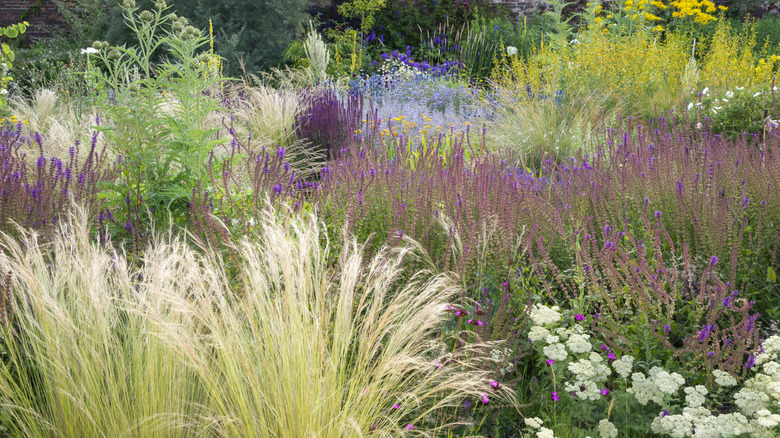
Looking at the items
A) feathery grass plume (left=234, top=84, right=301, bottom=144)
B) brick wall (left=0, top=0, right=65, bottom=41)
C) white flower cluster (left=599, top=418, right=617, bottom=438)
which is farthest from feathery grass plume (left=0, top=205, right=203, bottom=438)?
brick wall (left=0, top=0, right=65, bottom=41)

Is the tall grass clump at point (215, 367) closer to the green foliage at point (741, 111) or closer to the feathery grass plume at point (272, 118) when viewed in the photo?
the feathery grass plume at point (272, 118)

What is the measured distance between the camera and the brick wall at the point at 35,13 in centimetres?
1403

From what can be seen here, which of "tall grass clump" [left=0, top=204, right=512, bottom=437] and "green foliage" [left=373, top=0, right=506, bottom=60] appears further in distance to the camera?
"green foliage" [left=373, top=0, right=506, bottom=60]

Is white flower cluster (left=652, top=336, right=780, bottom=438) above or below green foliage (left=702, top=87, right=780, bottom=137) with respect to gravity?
below

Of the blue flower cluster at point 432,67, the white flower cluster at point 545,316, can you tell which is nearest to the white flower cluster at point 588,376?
the white flower cluster at point 545,316

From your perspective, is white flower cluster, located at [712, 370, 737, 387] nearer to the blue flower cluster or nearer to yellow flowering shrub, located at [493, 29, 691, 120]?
yellow flowering shrub, located at [493, 29, 691, 120]

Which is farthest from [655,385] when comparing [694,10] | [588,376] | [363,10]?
[363,10]

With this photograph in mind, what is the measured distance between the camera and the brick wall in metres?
14.0

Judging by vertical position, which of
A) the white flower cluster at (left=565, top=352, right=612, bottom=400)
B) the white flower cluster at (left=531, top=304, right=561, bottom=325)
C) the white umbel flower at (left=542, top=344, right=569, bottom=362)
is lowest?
the white flower cluster at (left=565, top=352, right=612, bottom=400)

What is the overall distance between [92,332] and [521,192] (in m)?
2.05

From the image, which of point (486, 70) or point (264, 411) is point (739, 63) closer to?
point (486, 70)

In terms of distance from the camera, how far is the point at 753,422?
5.65 feet

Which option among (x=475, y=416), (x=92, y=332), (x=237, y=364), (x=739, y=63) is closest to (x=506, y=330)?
(x=475, y=416)

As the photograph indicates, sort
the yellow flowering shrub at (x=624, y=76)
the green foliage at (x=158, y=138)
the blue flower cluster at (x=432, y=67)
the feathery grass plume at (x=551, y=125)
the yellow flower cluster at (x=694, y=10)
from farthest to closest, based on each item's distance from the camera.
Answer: the yellow flower cluster at (x=694, y=10) < the blue flower cluster at (x=432, y=67) < the yellow flowering shrub at (x=624, y=76) < the feathery grass plume at (x=551, y=125) < the green foliage at (x=158, y=138)
